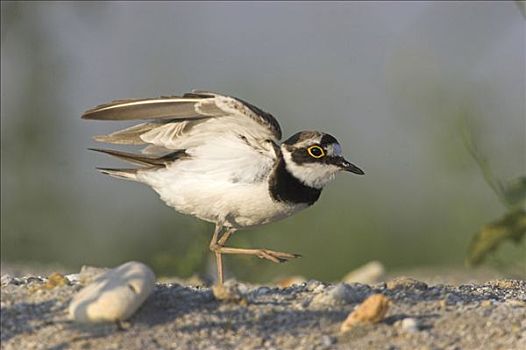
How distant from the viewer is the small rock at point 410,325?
13.4 feet

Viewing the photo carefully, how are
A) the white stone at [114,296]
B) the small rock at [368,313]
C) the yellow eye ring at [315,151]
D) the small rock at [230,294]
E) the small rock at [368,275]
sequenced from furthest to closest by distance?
1. the small rock at [368,275]
2. the yellow eye ring at [315,151]
3. the small rock at [230,294]
4. the small rock at [368,313]
5. the white stone at [114,296]

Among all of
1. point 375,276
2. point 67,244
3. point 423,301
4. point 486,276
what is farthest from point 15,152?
point 423,301

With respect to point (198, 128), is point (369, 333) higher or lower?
lower

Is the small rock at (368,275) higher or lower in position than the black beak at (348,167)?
lower

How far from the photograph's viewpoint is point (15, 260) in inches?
349

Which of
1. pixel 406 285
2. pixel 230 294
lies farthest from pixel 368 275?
pixel 230 294

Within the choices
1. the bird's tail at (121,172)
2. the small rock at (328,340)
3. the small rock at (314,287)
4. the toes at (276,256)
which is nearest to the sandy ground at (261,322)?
the small rock at (328,340)

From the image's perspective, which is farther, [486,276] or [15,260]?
[15,260]

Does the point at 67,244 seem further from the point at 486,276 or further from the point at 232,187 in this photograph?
the point at 232,187

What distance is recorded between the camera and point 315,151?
5.30m

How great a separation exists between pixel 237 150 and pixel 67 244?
12.6 ft

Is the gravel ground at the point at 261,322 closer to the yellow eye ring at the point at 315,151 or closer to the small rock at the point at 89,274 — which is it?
the small rock at the point at 89,274

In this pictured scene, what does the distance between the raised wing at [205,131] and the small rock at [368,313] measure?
3.91ft

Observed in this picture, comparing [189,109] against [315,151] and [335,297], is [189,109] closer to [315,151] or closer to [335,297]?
[315,151]
